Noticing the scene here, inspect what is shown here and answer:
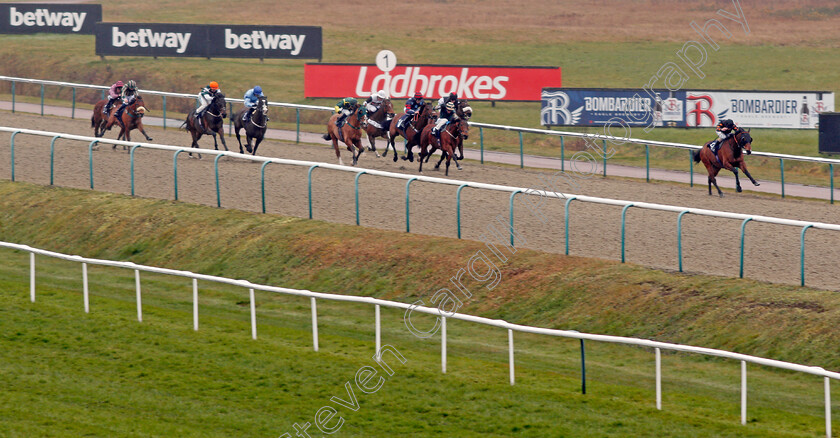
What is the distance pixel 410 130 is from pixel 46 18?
26.9 meters

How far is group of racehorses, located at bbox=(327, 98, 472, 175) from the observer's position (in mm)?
25188

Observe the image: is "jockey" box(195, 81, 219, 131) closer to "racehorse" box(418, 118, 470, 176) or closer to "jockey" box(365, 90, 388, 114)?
"jockey" box(365, 90, 388, 114)

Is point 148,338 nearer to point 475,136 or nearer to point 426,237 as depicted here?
point 426,237

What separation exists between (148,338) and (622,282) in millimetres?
6344

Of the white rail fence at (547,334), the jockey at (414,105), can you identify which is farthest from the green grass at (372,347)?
the jockey at (414,105)

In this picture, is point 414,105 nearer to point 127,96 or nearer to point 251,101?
point 251,101

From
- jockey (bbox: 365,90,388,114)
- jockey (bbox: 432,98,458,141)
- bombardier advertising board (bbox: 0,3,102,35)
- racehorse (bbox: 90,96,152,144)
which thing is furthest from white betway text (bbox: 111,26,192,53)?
jockey (bbox: 432,98,458,141)

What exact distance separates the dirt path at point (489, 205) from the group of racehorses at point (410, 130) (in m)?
0.57

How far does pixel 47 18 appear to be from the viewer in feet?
156

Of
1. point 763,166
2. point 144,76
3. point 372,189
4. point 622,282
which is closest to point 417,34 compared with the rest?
point 144,76

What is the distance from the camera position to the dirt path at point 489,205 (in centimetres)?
1596

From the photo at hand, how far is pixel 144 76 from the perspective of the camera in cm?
4184

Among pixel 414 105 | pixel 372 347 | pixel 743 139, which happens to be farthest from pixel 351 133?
pixel 372 347

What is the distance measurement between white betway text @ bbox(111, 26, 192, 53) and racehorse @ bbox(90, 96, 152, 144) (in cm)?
1463
